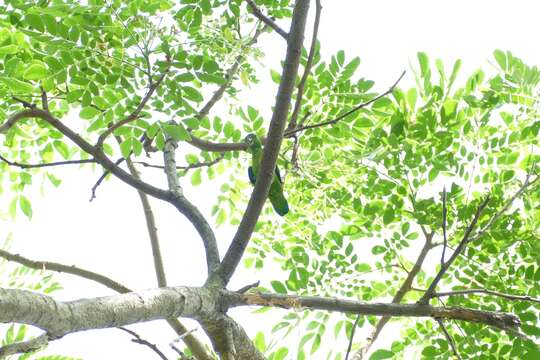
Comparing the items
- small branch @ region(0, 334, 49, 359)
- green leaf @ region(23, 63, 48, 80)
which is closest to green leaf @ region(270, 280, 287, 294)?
green leaf @ region(23, 63, 48, 80)

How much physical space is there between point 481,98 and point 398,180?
1.72ft

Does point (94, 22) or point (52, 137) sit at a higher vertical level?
point (52, 137)

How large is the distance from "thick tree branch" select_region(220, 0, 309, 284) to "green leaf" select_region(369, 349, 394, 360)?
0.93m

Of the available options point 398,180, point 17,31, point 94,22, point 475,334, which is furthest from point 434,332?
point 17,31

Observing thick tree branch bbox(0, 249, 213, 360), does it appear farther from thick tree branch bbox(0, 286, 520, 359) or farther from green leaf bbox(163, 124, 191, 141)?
green leaf bbox(163, 124, 191, 141)

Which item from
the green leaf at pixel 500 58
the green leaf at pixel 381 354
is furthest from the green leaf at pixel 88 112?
the green leaf at pixel 500 58

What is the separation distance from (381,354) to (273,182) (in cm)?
90

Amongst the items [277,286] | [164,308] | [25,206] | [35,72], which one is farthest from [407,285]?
[25,206]

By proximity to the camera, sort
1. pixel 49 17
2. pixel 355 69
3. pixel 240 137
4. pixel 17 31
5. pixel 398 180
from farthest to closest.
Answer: pixel 240 137 < pixel 398 180 < pixel 355 69 < pixel 17 31 < pixel 49 17

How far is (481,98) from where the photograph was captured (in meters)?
3.02

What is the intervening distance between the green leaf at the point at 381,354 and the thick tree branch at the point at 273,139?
934 millimetres

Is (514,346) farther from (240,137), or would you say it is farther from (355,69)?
(240,137)

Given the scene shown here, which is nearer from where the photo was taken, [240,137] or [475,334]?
[475,334]

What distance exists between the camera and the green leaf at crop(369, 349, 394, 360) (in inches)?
116
